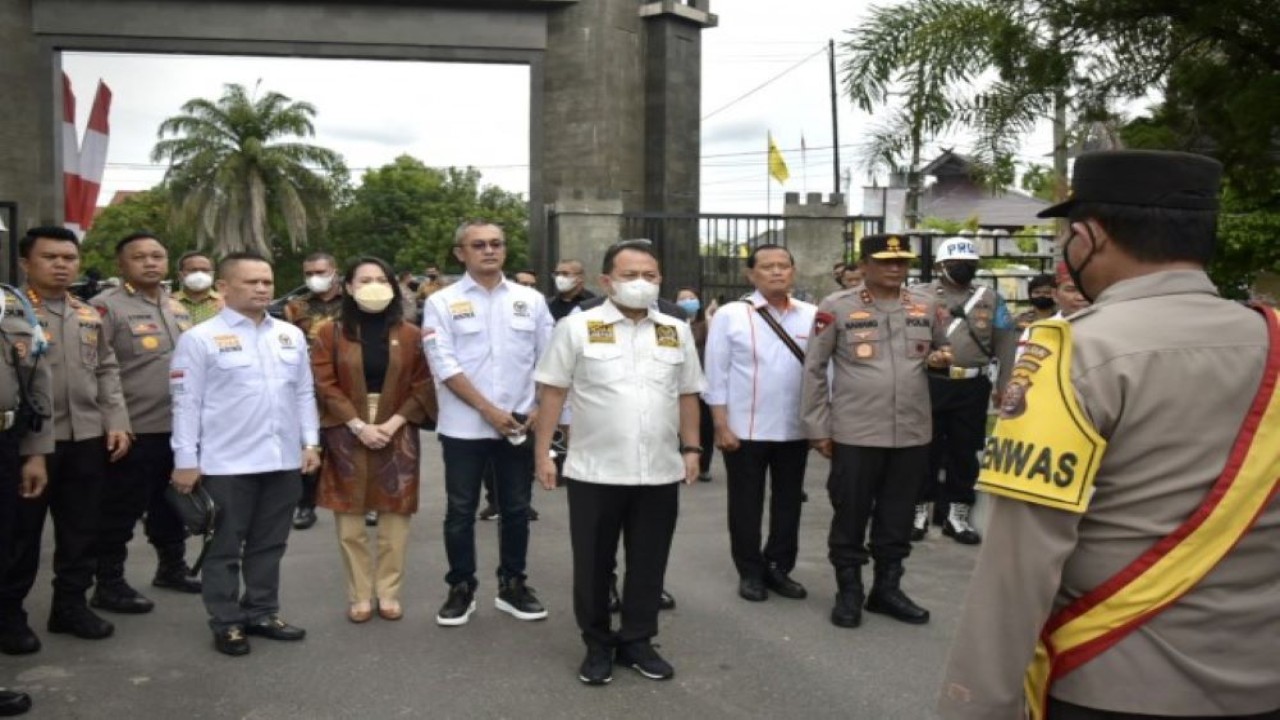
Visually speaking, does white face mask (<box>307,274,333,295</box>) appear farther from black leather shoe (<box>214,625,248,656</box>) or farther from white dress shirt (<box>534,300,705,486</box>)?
white dress shirt (<box>534,300,705,486</box>)

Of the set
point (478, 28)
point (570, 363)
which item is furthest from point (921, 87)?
point (478, 28)

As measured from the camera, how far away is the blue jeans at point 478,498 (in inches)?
224

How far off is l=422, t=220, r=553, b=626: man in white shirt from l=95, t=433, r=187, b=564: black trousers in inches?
65.7

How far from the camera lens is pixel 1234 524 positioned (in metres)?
1.96

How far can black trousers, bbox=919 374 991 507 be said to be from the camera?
24.9 ft

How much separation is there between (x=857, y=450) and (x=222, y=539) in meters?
3.19

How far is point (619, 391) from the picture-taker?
4.88m

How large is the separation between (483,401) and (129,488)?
6.92ft

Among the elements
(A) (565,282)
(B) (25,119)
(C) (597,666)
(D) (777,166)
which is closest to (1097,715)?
(C) (597,666)

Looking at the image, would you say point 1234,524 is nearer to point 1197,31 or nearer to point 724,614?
point 724,614

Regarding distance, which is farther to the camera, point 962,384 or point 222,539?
point 962,384

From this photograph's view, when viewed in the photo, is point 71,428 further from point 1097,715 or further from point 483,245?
point 1097,715

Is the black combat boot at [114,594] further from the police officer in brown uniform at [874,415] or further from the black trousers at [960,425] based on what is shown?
the black trousers at [960,425]

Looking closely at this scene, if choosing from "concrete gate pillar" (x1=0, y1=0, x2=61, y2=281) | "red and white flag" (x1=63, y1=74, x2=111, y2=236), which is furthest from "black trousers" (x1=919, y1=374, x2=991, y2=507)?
"concrete gate pillar" (x1=0, y1=0, x2=61, y2=281)
